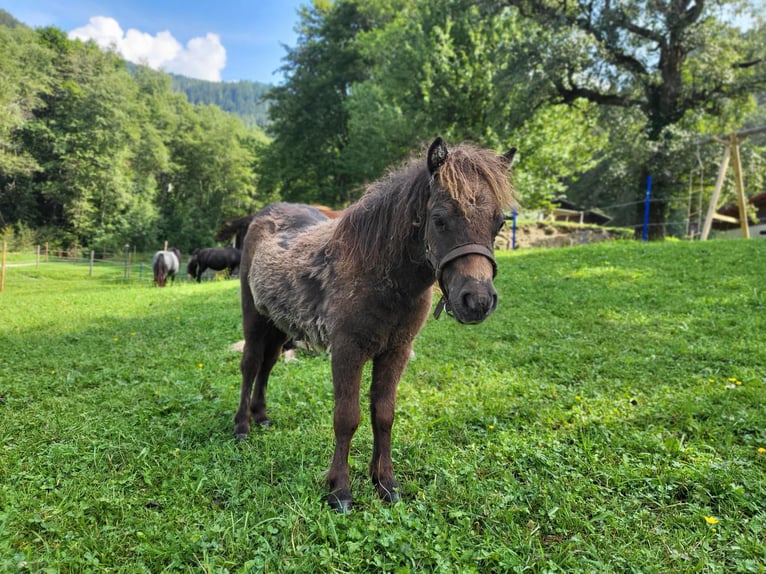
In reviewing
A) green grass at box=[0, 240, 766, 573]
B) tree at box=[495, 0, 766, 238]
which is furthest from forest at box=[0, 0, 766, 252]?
green grass at box=[0, 240, 766, 573]

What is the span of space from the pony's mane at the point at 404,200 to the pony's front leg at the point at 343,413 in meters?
0.64

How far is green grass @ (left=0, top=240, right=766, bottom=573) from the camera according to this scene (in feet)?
7.40

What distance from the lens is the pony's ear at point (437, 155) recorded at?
2.41 m

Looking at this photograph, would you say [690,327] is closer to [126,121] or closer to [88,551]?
[88,551]

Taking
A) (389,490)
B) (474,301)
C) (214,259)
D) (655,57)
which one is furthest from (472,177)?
(214,259)

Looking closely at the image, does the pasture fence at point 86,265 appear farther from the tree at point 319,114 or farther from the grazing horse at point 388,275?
the grazing horse at point 388,275

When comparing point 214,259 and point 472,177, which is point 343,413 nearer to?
point 472,177

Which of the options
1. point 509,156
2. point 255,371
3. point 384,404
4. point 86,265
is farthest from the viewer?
point 86,265

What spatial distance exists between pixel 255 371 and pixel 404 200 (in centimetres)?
241

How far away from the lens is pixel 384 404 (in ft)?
9.55

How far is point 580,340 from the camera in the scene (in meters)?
6.01

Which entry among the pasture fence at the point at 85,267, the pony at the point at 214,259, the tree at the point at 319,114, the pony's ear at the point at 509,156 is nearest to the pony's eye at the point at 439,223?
the pony's ear at the point at 509,156

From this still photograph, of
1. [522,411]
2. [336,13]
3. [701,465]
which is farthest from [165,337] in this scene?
[336,13]

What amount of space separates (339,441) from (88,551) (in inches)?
57.1
